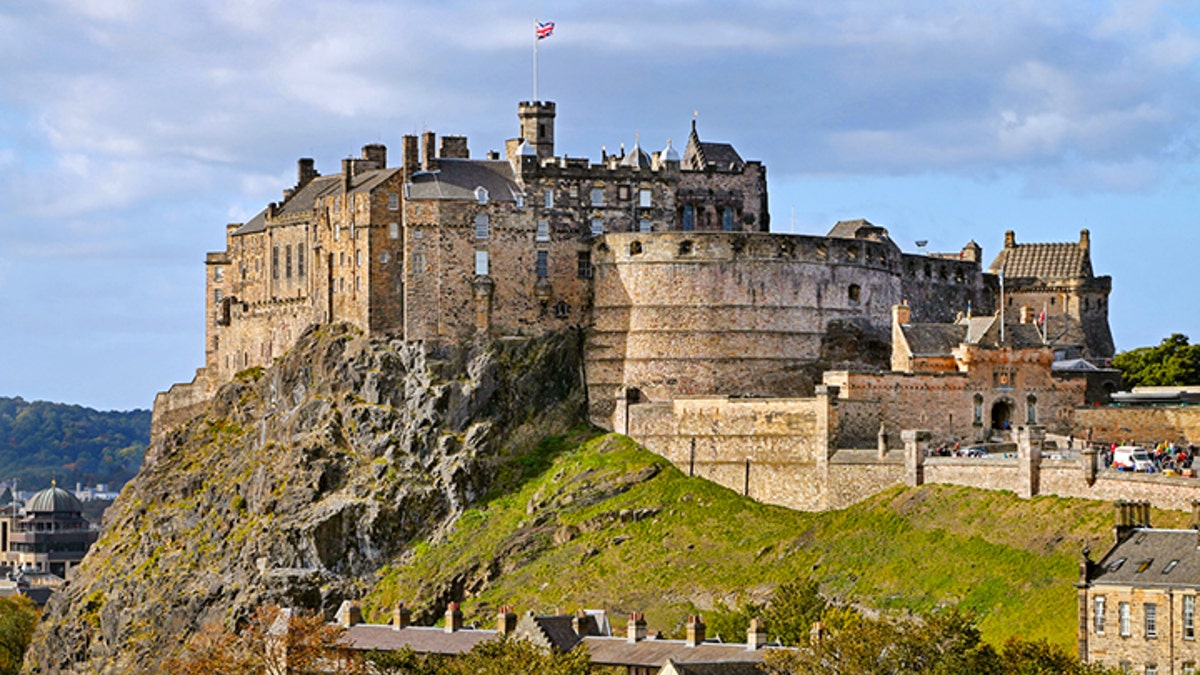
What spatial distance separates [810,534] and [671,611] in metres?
7.71

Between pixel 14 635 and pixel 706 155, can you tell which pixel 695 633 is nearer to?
pixel 706 155

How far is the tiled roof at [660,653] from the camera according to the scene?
92000 mm

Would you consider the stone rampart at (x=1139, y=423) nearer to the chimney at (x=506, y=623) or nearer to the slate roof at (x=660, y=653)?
the slate roof at (x=660, y=653)

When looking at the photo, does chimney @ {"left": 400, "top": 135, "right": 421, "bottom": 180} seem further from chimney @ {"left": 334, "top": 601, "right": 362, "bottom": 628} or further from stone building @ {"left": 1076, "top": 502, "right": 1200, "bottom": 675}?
stone building @ {"left": 1076, "top": 502, "right": 1200, "bottom": 675}

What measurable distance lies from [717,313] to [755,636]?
124 feet

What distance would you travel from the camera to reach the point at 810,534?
114125 millimetres

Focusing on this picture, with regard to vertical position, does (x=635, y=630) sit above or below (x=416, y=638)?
above

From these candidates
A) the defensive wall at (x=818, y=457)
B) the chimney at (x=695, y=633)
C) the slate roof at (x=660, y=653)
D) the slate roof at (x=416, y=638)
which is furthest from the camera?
the defensive wall at (x=818, y=457)

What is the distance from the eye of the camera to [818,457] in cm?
11806

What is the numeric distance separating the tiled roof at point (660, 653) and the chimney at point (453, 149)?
46.7 metres

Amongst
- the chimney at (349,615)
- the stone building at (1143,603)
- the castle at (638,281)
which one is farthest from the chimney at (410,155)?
the stone building at (1143,603)

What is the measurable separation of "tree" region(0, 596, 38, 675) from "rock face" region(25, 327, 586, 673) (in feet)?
84.3

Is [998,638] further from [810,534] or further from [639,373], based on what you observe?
[639,373]

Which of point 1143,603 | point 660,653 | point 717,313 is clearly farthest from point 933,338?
point 1143,603
